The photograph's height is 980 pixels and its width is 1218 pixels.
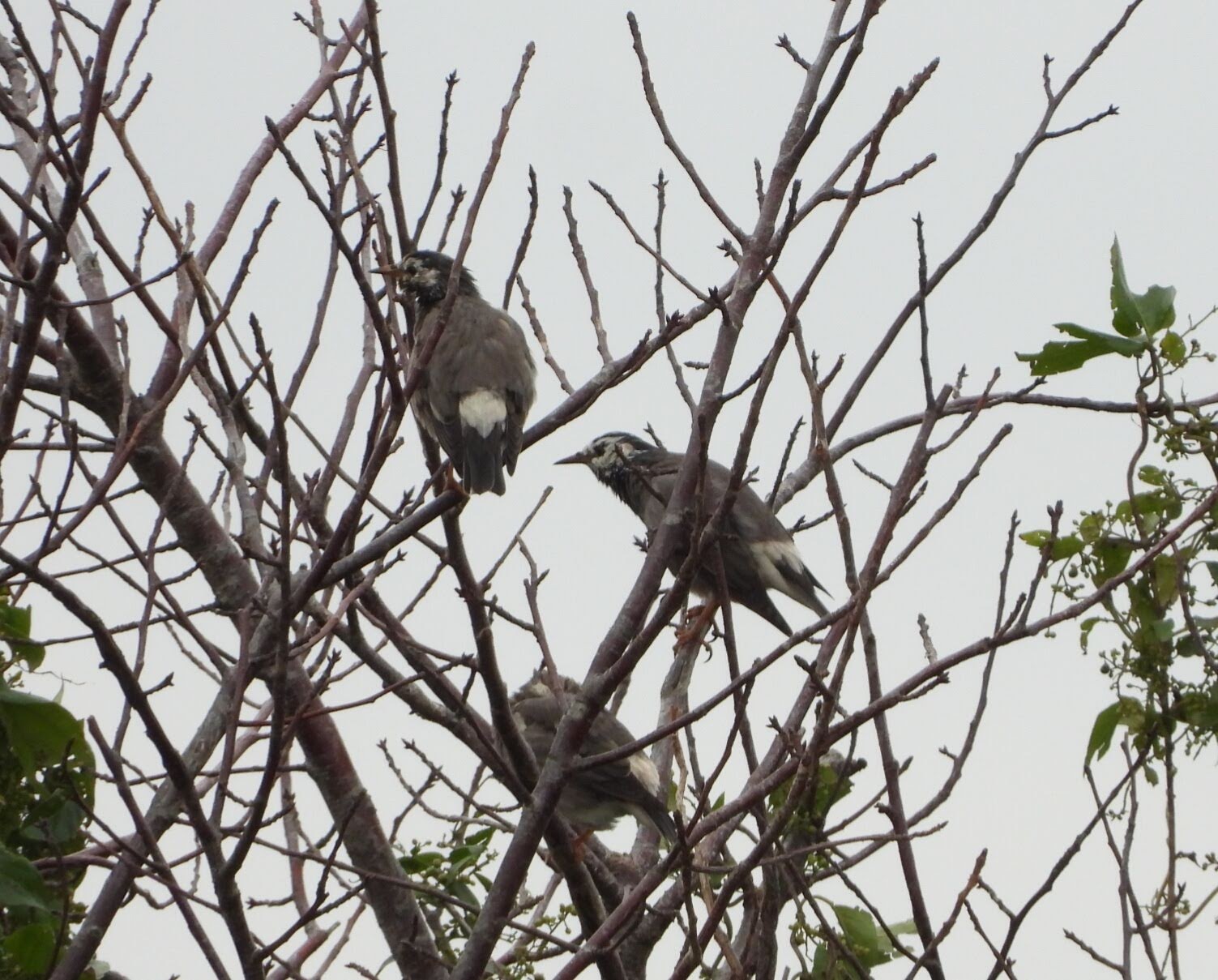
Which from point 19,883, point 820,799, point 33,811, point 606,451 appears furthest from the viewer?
point 606,451

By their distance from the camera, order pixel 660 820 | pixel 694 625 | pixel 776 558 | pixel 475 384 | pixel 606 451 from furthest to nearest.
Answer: pixel 606 451 < pixel 776 558 < pixel 475 384 < pixel 694 625 < pixel 660 820

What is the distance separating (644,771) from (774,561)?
4.71ft

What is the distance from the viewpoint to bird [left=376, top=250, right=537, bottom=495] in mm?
6129

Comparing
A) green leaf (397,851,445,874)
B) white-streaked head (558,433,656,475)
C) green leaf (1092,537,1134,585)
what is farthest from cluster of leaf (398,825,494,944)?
white-streaked head (558,433,656,475)

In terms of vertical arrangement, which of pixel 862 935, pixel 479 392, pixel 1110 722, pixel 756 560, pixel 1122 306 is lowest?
pixel 862 935

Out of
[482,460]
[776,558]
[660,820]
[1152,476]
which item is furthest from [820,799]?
[776,558]

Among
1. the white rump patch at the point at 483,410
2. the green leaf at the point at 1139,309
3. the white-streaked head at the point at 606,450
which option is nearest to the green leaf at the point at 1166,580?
the green leaf at the point at 1139,309

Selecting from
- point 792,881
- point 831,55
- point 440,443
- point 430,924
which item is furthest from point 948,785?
point 440,443

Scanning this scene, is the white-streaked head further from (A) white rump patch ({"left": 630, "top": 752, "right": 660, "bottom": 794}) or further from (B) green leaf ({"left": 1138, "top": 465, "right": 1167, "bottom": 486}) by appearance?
(B) green leaf ({"left": 1138, "top": 465, "right": 1167, "bottom": 486})

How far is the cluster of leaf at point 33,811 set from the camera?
2.95 meters

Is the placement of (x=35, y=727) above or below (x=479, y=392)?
below

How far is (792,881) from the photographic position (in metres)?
3.43

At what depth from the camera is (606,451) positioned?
8547 millimetres

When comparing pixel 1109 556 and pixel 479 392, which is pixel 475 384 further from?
pixel 1109 556
